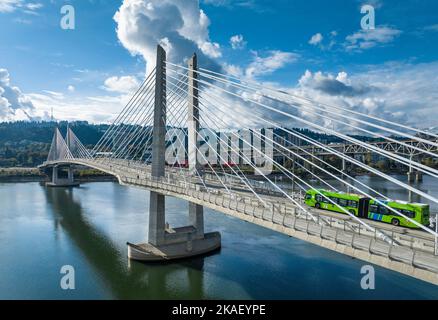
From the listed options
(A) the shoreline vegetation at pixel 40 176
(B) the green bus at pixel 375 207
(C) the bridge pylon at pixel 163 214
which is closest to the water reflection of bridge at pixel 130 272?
(C) the bridge pylon at pixel 163 214

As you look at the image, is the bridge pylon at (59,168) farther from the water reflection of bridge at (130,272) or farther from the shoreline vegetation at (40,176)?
the water reflection of bridge at (130,272)

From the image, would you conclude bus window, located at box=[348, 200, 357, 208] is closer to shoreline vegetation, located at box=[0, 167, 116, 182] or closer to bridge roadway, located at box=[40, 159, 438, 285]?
bridge roadway, located at box=[40, 159, 438, 285]

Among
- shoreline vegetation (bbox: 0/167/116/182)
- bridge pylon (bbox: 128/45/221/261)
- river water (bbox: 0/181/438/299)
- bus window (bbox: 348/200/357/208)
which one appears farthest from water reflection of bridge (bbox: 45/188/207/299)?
shoreline vegetation (bbox: 0/167/116/182)

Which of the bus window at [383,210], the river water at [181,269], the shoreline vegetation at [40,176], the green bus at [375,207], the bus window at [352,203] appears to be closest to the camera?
the green bus at [375,207]

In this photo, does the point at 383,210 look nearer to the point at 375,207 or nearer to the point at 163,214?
the point at 375,207

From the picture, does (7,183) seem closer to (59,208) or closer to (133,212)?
(59,208)

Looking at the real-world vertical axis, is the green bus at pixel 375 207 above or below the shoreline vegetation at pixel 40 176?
above
